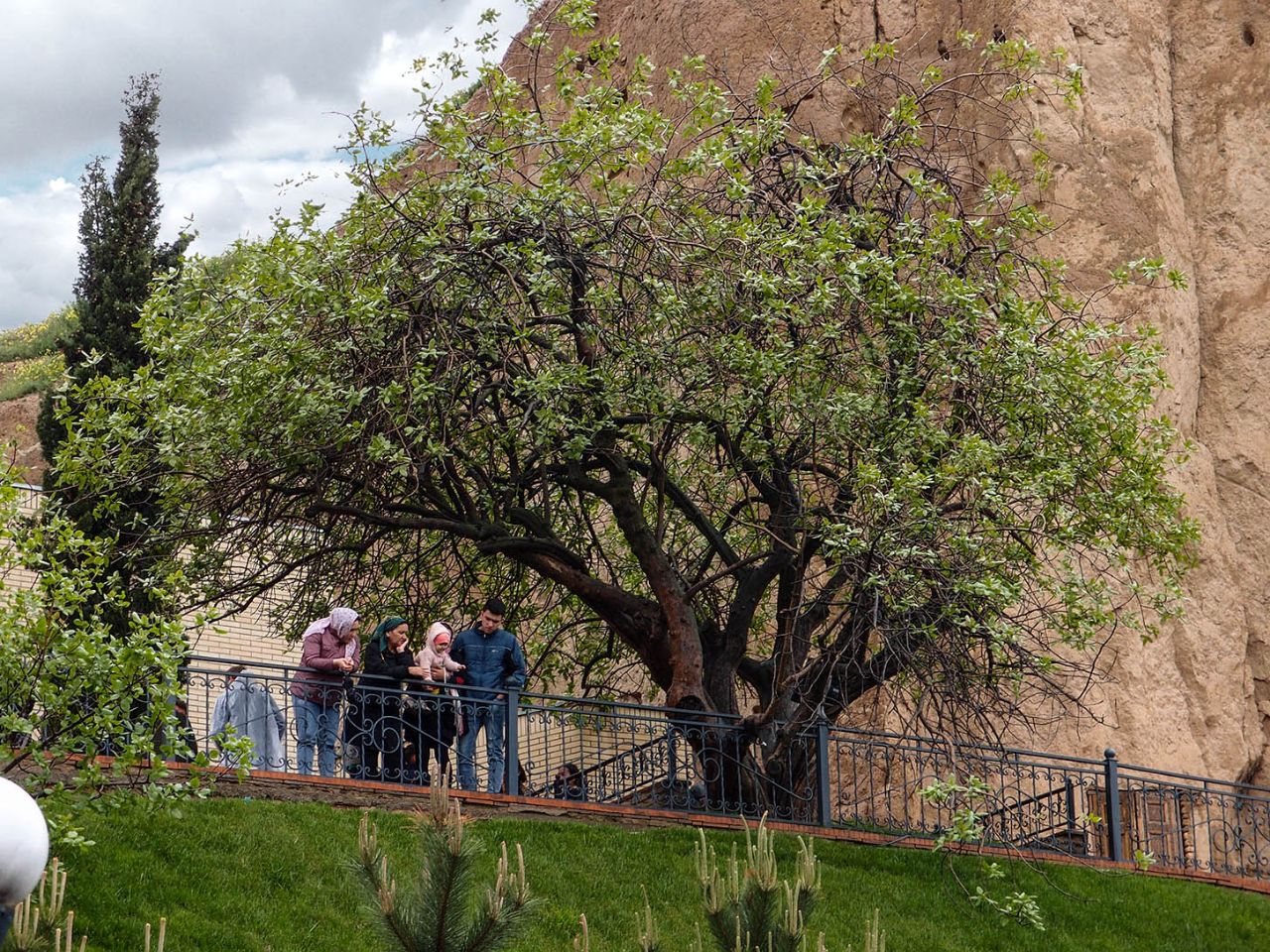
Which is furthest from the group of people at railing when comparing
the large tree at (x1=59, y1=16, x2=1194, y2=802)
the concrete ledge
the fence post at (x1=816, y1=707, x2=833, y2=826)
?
the fence post at (x1=816, y1=707, x2=833, y2=826)

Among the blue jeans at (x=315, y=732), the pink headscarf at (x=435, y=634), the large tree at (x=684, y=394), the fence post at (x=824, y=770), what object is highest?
the large tree at (x=684, y=394)

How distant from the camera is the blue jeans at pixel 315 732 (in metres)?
12.3

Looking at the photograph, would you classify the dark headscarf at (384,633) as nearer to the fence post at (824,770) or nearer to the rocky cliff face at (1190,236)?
the fence post at (824,770)

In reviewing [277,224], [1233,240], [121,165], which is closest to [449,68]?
[277,224]

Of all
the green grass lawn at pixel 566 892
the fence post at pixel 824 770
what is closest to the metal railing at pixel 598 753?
the fence post at pixel 824 770

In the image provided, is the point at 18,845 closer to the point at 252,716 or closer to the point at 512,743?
the point at 512,743

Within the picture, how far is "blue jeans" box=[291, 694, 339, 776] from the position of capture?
40.3ft

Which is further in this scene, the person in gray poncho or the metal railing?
the metal railing

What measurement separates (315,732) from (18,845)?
33.2ft

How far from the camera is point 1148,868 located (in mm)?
14836

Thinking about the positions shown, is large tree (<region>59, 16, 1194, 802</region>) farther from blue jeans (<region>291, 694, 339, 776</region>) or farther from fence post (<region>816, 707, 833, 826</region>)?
blue jeans (<region>291, 694, 339, 776</region>)

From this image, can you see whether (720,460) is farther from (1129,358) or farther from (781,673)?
(1129,358)

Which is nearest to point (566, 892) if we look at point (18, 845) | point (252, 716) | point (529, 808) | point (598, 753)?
point (529, 808)

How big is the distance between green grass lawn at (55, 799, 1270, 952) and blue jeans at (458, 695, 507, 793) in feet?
3.19
